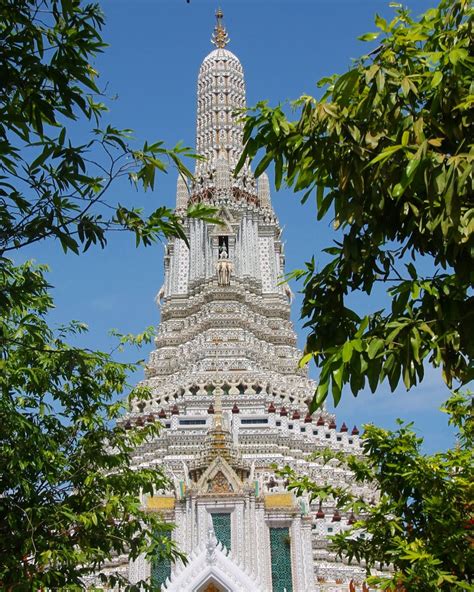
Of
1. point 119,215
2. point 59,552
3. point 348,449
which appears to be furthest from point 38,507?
point 348,449

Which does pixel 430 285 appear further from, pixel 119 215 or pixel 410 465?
pixel 410 465

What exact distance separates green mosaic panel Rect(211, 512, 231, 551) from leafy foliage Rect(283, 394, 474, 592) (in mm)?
15685

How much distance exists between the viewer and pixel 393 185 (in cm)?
693

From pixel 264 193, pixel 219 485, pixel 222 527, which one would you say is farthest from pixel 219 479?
pixel 264 193

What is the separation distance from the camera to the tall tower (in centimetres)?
2825

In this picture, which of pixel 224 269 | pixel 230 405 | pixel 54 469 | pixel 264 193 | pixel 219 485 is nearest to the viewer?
pixel 54 469

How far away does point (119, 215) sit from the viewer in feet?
29.0

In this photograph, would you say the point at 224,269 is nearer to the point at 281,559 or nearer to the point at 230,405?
the point at 230,405

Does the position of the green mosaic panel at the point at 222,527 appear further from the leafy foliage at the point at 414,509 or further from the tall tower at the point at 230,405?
the leafy foliage at the point at 414,509

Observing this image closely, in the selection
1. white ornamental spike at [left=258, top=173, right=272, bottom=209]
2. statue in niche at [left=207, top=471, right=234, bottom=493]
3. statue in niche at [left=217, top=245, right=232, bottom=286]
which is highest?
white ornamental spike at [left=258, top=173, right=272, bottom=209]

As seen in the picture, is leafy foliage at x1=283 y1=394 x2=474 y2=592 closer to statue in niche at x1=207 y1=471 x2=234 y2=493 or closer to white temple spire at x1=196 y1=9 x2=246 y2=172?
statue in niche at x1=207 y1=471 x2=234 y2=493

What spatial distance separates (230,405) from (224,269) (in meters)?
13.6

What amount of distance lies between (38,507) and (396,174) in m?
7.40

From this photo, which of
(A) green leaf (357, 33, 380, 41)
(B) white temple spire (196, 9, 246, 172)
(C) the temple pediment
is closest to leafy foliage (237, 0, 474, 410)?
(A) green leaf (357, 33, 380, 41)
